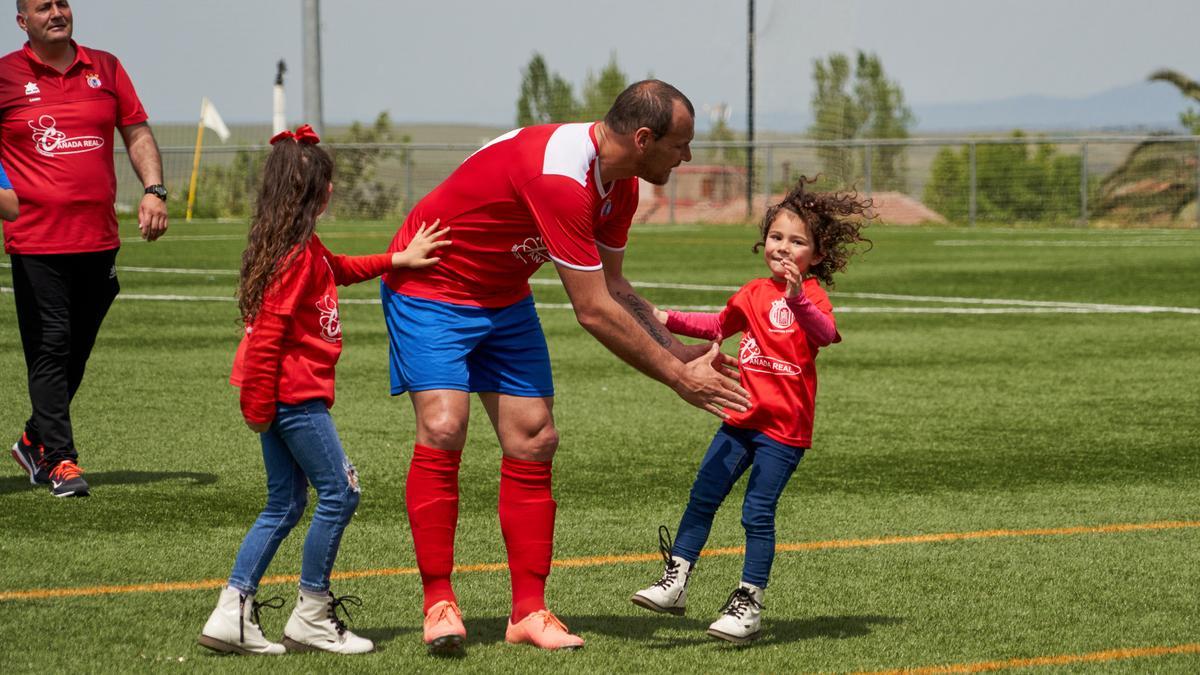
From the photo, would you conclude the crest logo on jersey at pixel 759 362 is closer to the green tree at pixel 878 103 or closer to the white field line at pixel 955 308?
the white field line at pixel 955 308

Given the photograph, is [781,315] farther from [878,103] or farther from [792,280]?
[878,103]

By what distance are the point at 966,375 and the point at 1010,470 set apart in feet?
12.0

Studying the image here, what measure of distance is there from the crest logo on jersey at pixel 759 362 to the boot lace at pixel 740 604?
2.45ft

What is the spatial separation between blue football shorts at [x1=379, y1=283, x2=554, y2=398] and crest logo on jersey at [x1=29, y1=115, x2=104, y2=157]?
3.15m

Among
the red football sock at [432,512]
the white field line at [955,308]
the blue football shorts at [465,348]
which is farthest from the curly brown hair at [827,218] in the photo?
the white field line at [955,308]

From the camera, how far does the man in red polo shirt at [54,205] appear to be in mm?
8000

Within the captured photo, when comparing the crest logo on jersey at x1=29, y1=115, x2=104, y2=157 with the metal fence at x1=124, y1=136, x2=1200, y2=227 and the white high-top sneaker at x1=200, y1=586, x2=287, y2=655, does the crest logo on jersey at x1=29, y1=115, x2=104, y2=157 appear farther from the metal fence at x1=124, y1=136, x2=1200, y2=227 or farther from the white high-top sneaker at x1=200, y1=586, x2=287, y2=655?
the metal fence at x1=124, y1=136, x2=1200, y2=227

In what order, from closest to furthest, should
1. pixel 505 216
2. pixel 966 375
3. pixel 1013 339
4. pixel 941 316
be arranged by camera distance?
pixel 505 216 < pixel 966 375 < pixel 1013 339 < pixel 941 316

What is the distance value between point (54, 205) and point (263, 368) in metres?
3.41

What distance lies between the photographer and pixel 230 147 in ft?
137

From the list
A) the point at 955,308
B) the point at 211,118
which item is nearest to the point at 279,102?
the point at 211,118

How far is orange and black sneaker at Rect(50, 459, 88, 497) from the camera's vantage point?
7.61 metres

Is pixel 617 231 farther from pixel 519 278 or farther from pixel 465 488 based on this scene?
pixel 465 488

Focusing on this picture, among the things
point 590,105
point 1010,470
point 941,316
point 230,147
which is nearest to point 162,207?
point 1010,470
